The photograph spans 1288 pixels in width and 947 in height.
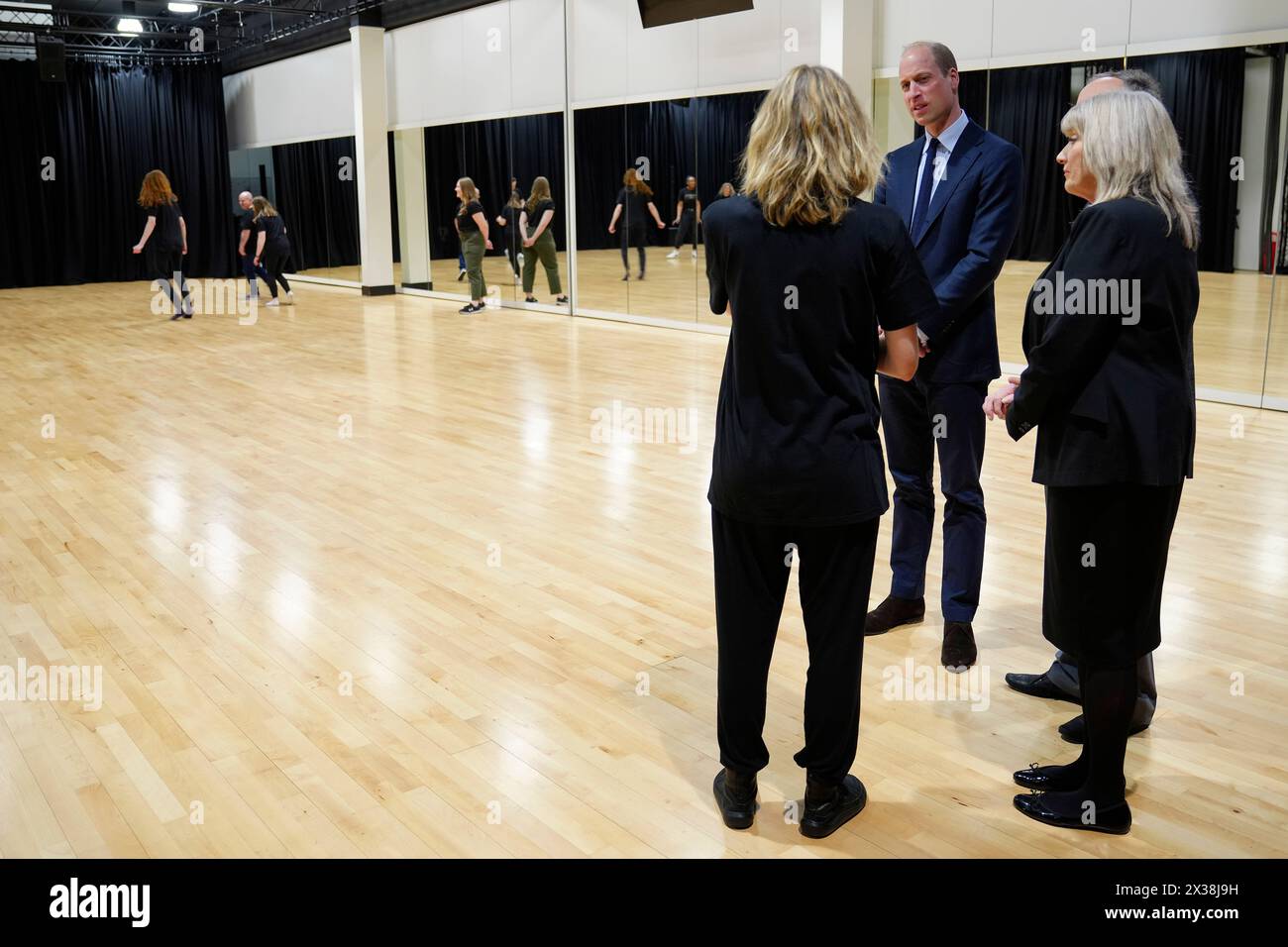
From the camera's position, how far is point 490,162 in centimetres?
1339

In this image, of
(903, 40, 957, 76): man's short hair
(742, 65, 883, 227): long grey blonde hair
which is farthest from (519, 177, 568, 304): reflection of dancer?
(742, 65, 883, 227): long grey blonde hair

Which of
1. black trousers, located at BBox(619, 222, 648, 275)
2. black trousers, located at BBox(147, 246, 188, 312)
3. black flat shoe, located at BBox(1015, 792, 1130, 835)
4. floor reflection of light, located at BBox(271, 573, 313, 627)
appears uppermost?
black trousers, located at BBox(619, 222, 648, 275)

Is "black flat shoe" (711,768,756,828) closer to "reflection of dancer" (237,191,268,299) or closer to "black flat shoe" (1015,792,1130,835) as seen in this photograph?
"black flat shoe" (1015,792,1130,835)

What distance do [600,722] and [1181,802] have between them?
145 cm

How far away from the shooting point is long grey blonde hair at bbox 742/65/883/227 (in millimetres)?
2123

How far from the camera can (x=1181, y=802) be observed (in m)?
2.62

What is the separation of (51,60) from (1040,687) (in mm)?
17767

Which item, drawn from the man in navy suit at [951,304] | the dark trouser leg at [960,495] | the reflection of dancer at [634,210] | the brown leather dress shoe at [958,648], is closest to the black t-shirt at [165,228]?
the reflection of dancer at [634,210]

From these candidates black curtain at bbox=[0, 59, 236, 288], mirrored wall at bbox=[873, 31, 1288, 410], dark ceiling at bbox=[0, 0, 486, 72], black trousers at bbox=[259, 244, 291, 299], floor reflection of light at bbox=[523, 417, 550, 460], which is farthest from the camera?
black curtain at bbox=[0, 59, 236, 288]

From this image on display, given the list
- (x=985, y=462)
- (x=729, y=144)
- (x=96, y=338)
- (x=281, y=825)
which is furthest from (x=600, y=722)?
(x=96, y=338)

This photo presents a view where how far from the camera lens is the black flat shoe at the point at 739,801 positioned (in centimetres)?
254

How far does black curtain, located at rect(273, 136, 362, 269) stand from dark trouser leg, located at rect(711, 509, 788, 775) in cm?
1460

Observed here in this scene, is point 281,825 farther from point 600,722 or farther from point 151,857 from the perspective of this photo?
point 600,722

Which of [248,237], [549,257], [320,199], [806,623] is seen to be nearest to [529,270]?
[549,257]
